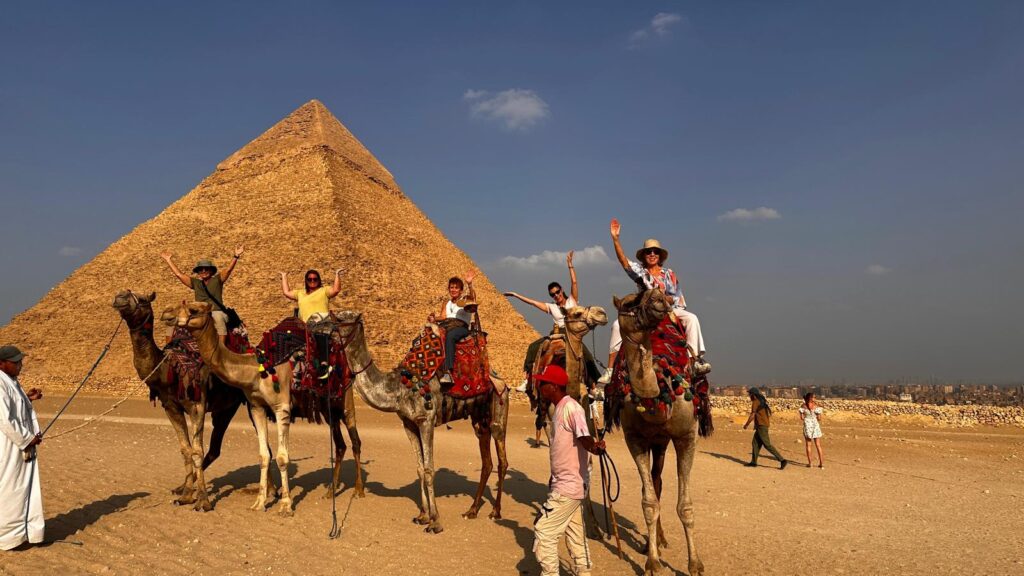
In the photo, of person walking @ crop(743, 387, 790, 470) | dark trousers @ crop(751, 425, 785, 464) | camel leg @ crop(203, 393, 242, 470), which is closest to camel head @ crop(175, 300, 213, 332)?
camel leg @ crop(203, 393, 242, 470)

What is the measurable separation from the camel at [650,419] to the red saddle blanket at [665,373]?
0.05 m

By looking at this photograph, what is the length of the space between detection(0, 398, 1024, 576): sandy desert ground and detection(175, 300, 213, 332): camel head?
1818 millimetres

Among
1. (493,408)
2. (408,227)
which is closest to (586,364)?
(493,408)

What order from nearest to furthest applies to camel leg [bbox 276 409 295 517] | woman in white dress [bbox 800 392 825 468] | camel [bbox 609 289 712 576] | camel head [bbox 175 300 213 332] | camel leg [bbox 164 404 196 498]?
camel [bbox 609 289 712 576] → camel head [bbox 175 300 213 332] → camel leg [bbox 276 409 295 517] → camel leg [bbox 164 404 196 498] → woman in white dress [bbox 800 392 825 468]

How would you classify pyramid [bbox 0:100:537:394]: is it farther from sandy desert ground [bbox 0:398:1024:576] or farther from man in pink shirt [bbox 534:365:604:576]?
man in pink shirt [bbox 534:365:604:576]

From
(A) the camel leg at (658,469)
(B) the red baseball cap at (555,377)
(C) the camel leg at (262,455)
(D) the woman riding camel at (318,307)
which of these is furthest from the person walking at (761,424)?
(C) the camel leg at (262,455)

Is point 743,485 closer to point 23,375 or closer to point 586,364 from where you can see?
point 586,364

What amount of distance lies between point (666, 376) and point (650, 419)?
13.3 inches

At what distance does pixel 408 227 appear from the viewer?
71312 mm

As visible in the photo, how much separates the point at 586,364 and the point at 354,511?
114 inches

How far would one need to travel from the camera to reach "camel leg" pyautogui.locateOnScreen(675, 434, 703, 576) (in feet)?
14.8

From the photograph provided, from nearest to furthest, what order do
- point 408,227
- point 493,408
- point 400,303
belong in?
point 493,408, point 400,303, point 408,227

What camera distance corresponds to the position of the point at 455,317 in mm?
6605

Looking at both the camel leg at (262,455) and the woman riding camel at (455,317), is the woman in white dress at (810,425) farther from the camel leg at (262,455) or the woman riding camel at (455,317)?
the camel leg at (262,455)
